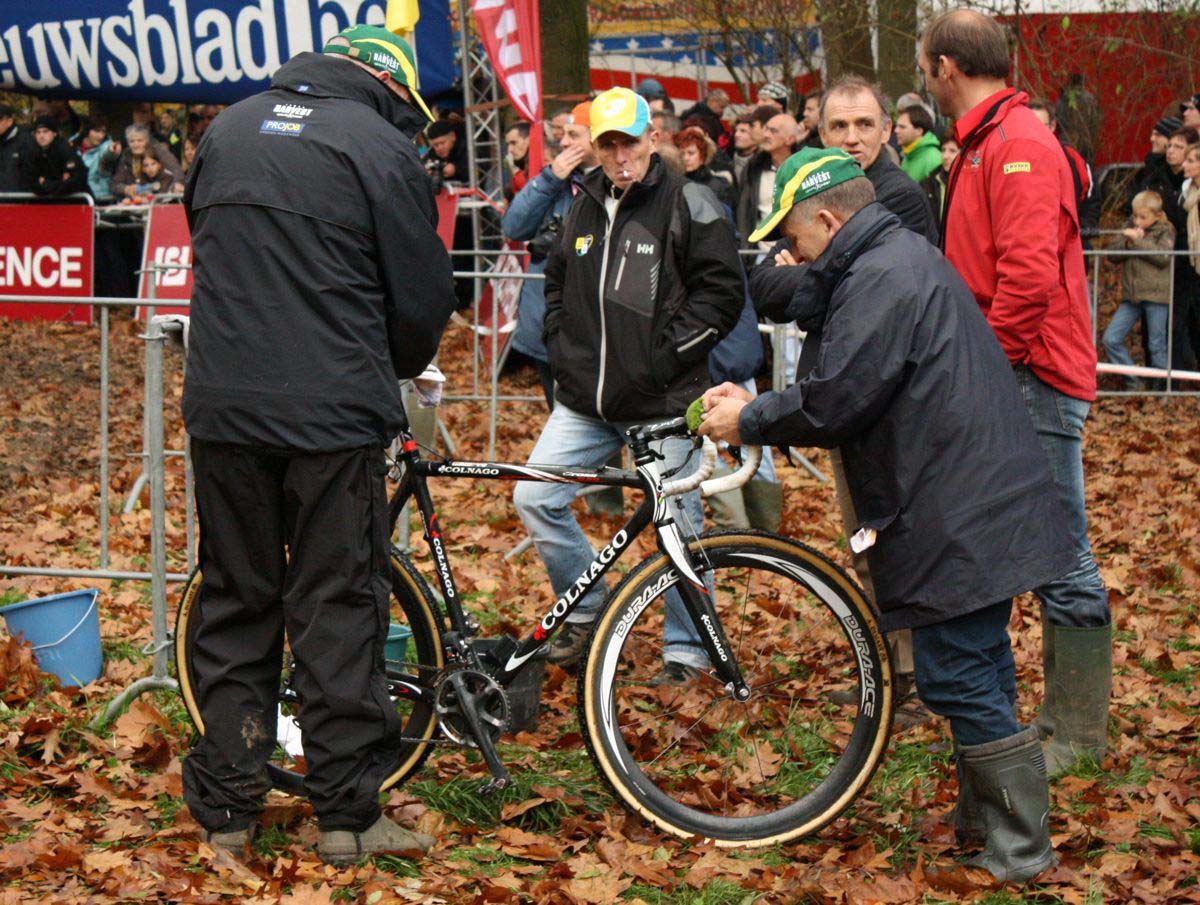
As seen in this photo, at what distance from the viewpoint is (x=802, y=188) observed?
175 inches

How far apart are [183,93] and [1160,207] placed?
31.3ft

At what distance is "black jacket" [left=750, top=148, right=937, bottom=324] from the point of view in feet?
16.9

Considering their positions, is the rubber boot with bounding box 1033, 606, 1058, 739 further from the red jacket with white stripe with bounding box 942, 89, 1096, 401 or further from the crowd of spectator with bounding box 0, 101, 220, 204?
the crowd of spectator with bounding box 0, 101, 220, 204

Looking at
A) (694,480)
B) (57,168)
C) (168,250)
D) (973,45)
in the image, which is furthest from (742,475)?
(57,168)

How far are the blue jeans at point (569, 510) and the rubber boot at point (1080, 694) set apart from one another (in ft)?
4.03

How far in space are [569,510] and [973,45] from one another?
2177 millimetres

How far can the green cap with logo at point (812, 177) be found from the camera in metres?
4.41

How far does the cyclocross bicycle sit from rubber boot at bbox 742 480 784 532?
9.23 ft

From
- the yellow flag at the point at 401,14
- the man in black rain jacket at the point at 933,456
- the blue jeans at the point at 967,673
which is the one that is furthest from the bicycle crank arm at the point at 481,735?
the yellow flag at the point at 401,14

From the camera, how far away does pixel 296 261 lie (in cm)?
418

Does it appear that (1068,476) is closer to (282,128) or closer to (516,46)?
(282,128)

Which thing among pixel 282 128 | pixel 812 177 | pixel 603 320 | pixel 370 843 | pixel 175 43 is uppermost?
pixel 175 43

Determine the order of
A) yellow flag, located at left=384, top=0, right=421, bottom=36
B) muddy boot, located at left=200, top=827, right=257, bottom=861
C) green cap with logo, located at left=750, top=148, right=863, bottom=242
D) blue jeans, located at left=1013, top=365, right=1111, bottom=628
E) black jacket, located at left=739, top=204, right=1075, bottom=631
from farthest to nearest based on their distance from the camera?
yellow flag, located at left=384, top=0, right=421, bottom=36, blue jeans, located at left=1013, top=365, right=1111, bottom=628, muddy boot, located at left=200, top=827, right=257, bottom=861, green cap with logo, located at left=750, top=148, right=863, bottom=242, black jacket, located at left=739, top=204, right=1075, bottom=631

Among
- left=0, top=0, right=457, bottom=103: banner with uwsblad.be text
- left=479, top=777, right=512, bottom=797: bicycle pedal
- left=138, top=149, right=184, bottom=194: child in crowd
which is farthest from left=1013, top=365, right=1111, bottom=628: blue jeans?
left=138, top=149, right=184, bottom=194: child in crowd
